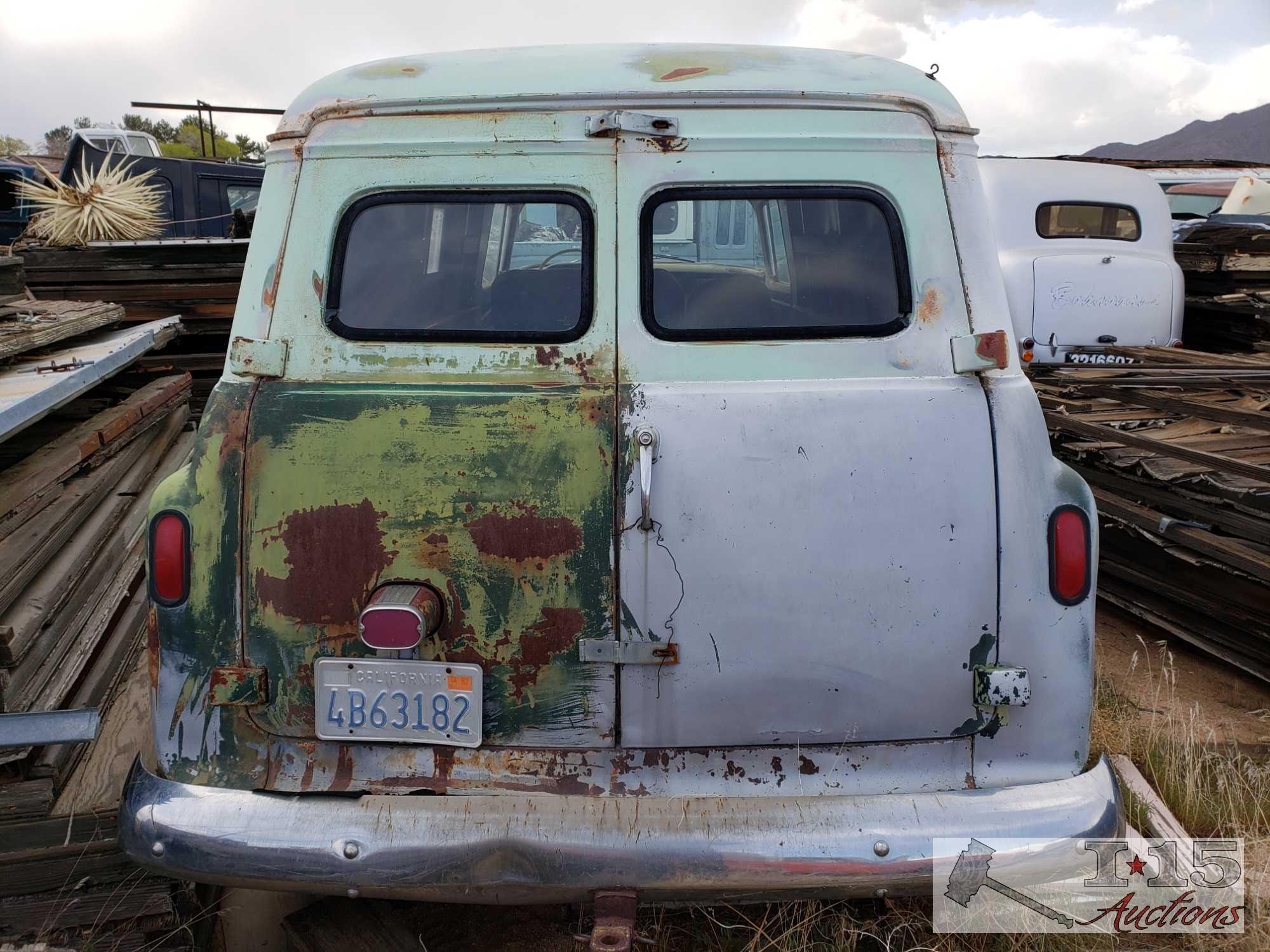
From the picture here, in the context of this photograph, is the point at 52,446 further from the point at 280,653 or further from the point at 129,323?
the point at 129,323

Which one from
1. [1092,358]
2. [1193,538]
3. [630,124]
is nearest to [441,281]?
[630,124]

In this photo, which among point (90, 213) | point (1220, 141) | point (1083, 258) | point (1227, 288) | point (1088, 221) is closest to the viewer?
point (1083, 258)

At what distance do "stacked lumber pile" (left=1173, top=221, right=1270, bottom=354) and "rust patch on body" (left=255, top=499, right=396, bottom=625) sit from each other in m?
7.24

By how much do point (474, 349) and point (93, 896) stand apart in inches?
66.8

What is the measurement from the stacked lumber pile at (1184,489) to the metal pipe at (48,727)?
4.06 metres

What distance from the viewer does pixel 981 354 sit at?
2.13 m

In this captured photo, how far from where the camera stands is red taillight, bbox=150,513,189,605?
209 cm

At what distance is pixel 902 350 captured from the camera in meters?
2.17

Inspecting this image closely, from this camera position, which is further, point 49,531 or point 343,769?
point 49,531

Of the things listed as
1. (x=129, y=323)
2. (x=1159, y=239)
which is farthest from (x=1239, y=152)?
(x=129, y=323)

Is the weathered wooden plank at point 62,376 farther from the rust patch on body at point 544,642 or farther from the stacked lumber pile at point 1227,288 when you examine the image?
the stacked lumber pile at point 1227,288

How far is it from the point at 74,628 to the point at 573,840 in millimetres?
1973

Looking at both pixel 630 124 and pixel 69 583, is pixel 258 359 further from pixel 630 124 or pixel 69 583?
pixel 69 583

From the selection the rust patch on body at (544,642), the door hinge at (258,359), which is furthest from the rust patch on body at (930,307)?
the door hinge at (258,359)
